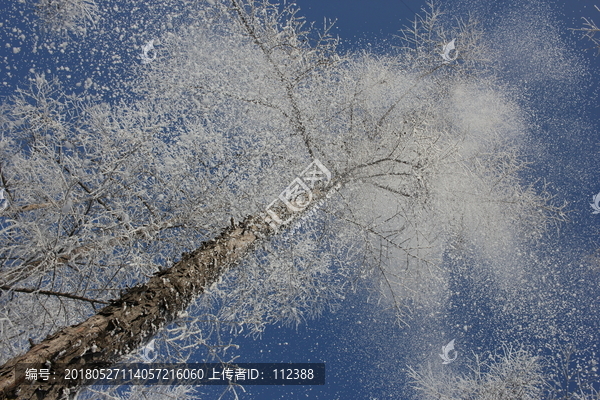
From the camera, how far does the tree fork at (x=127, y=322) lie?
5.53ft

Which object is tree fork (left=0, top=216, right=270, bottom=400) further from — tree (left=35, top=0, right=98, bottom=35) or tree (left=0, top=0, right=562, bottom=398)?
tree (left=35, top=0, right=98, bottom=35)

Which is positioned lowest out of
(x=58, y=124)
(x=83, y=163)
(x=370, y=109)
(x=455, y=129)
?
(x=83, y=163)

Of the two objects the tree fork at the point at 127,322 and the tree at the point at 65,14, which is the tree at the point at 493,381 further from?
the tree at the point at 65,14

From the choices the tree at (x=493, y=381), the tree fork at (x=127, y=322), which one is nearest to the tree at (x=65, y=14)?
the tree fork at (x=127, y=322)

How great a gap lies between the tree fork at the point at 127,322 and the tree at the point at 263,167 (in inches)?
1.4

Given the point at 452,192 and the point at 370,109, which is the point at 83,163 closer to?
the point at 370,109

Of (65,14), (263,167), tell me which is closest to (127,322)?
(263,167)

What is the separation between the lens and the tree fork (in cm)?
169

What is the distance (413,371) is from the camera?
578 cm

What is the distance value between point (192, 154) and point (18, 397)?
3.05 m

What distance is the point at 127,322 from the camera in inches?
85.2

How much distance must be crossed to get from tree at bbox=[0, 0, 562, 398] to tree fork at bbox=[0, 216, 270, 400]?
0.04 meters

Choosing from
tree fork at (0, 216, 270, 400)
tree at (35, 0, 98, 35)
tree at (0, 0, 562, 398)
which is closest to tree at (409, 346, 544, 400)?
tree at (0, 0, 562, 398)

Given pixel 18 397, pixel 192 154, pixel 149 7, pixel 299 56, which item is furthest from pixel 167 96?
pixel 18 397
